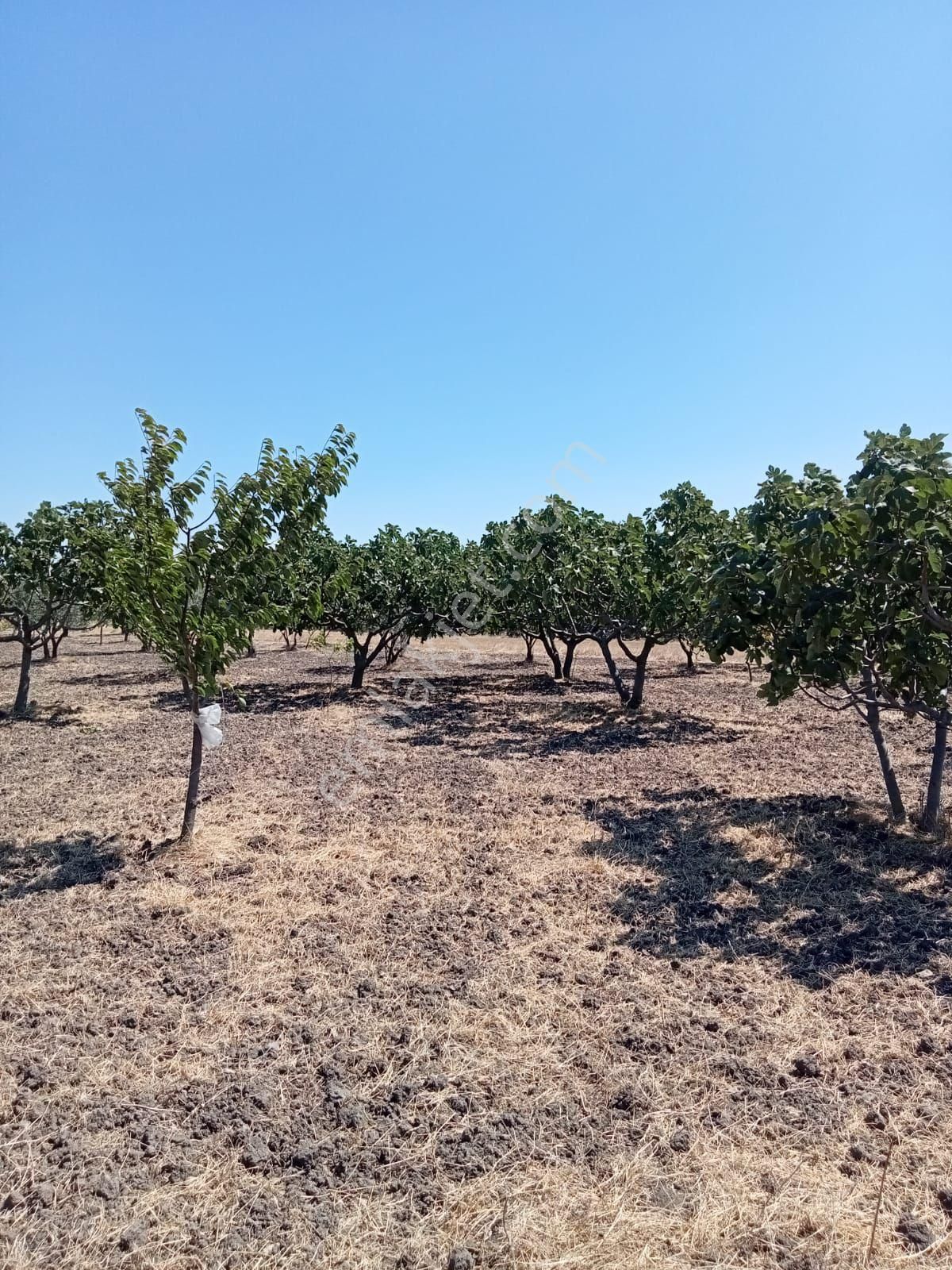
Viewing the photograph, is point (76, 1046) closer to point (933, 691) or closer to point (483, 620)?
Result: point (933, 691)

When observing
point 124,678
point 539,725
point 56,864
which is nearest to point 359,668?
point 539,725

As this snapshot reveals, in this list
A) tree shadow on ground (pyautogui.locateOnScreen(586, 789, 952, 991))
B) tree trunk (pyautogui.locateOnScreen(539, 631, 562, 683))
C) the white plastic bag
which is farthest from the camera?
tree trunk (pyautogui.locateOnScreen(539, 631, 562, 683))

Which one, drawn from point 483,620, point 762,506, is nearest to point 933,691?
point 762,506

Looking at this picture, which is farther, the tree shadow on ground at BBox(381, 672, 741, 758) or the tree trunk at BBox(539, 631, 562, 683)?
the tree trunk at BBox(539, 631, 562, 683)

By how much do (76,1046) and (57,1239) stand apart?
1.25 m

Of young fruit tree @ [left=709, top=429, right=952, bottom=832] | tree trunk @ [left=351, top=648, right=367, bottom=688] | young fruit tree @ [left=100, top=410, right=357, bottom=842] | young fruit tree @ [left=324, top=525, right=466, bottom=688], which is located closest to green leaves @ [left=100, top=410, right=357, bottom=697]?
young fruit tree @ [left=100, top=410, right=357, bottom=842]

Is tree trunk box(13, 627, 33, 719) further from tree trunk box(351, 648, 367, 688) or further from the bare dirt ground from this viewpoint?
tree trunk box(351, 648, 367, 688)

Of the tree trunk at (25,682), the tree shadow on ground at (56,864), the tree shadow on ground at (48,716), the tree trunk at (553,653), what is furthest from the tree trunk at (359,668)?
the tree shadow on ground at (56,864)

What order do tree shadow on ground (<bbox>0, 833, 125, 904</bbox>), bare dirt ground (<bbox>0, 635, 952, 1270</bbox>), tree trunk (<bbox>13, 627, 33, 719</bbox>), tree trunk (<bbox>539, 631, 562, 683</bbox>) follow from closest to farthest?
bare dirt ground (<bbox>0, 635, 952, 1270</bbox>), tree shadow on ground (<bbox>0, 833, 125, 904</bbox>), tree trunk (<bbox>13, 627, 33, 719</bbox>), tree trunk (<bbox>539, 631, 562, 683</bbox>)

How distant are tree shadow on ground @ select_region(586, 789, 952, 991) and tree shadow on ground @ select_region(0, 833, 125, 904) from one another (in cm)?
440

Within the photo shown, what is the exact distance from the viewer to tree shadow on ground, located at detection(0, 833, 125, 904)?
18.8ft

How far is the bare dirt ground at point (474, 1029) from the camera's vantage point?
266 centimetres

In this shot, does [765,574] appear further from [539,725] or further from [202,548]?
[539,725]

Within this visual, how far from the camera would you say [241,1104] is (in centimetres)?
330
